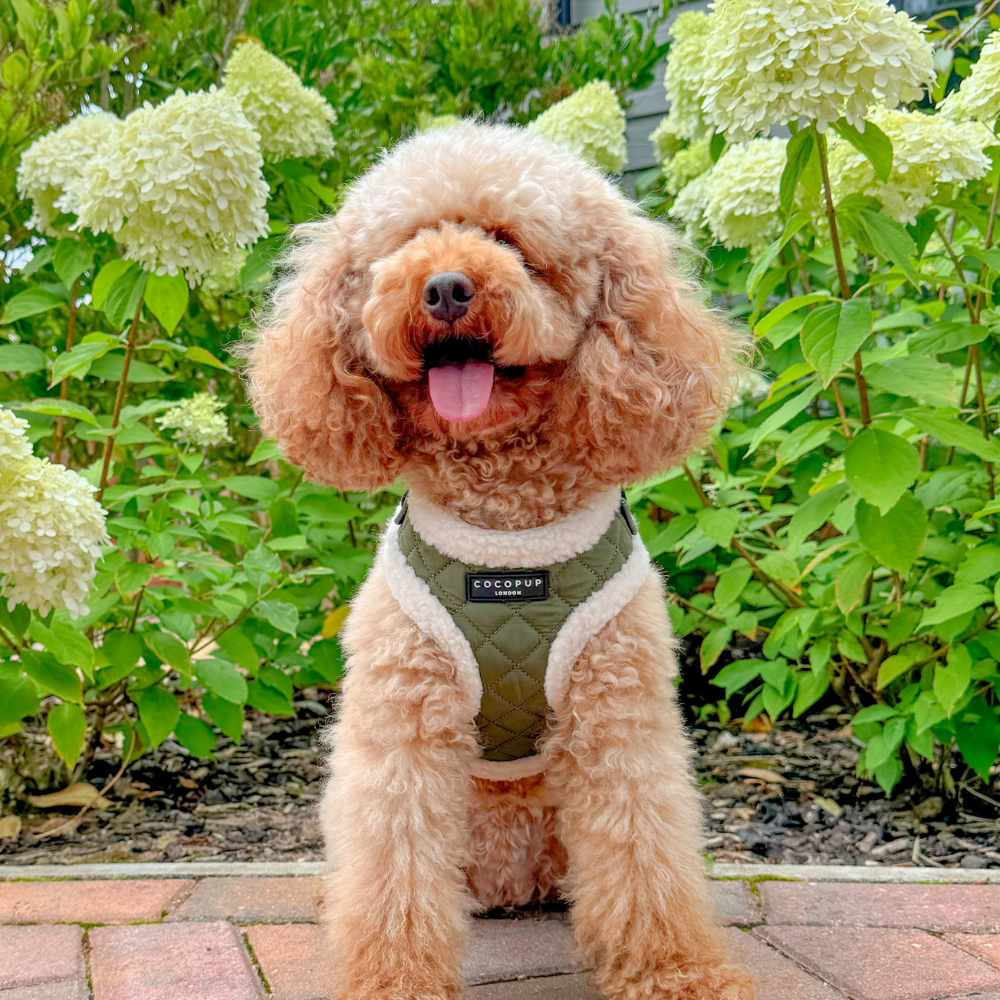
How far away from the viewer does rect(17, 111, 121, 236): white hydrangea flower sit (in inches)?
91.1

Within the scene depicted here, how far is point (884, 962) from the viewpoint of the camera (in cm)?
173

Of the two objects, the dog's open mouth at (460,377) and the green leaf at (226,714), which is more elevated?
the dog's open mouth at (460,377)

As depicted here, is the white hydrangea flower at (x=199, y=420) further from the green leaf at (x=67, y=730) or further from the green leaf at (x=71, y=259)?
the green leaf at (x=67, y=730)

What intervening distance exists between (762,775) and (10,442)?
6.51 feet

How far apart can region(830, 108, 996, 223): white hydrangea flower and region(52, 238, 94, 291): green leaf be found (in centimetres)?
168

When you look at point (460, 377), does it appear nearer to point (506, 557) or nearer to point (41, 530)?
point (506, 557)

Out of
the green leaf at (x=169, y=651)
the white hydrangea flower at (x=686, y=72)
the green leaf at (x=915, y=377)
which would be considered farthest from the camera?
the white hydrangea flower at (x=686, y=72)

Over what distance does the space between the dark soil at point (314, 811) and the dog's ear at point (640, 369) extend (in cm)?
116

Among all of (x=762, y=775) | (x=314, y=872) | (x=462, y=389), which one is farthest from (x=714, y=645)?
(x=462, y=389)

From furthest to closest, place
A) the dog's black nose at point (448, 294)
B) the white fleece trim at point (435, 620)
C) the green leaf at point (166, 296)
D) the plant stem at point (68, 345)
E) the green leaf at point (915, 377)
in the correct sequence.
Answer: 1. the plant stem at point (68, 345)
2. the green leaf at point (166, 296)
3. the green leaf at point (915, 377)
4. the white fleece trim at point (435, 620)
5. the dog's black nose at point (448, 294)

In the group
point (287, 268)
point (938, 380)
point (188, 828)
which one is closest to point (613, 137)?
point (287, 268)

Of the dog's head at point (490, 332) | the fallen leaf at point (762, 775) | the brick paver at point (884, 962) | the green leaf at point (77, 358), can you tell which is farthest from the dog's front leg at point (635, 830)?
the green leaf at point (77, 358)

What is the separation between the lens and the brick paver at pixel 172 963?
64.8 inches

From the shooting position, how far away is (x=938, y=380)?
1.82m
